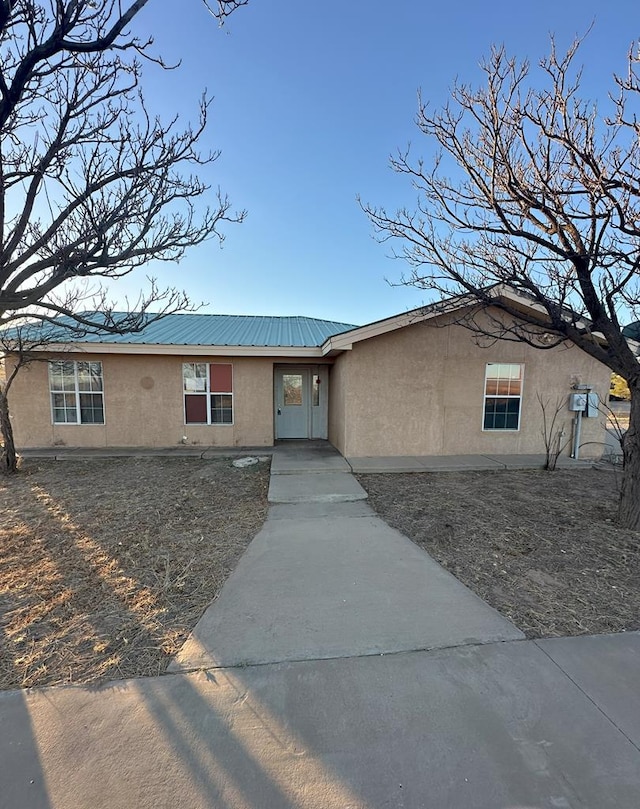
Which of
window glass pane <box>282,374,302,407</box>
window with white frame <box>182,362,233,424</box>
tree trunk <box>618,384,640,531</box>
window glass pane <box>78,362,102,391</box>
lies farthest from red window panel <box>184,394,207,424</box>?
tree trunk <box>618,384,640,531</box>

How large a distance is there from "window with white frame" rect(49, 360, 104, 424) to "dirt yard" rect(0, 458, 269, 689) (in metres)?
3.00

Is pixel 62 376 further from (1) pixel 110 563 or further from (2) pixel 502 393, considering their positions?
(2) pixel 502 393

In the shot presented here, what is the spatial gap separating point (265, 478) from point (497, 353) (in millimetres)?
6104

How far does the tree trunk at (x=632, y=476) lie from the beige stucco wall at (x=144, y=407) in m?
7.63

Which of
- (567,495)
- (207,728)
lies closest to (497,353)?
(567,495)

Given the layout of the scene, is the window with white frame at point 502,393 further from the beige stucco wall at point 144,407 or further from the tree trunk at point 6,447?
the tree trunk at point 6,447

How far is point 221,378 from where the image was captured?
34.0 feet

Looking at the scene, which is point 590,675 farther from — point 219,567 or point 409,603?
point 219,567

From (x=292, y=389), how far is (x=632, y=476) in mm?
8371

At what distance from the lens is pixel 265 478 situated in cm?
739

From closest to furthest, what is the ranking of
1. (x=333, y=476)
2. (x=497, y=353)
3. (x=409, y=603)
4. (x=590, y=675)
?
(x=590, y=675), (x=409, y=603), (x=333, y=476), (x=497, y=353)

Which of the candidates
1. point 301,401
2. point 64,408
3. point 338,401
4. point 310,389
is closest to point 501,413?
point 338,401

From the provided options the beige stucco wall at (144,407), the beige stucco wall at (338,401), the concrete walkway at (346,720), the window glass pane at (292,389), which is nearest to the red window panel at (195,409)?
the beige stucco wall at (144,407)

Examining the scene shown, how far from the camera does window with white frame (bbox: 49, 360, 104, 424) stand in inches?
396
